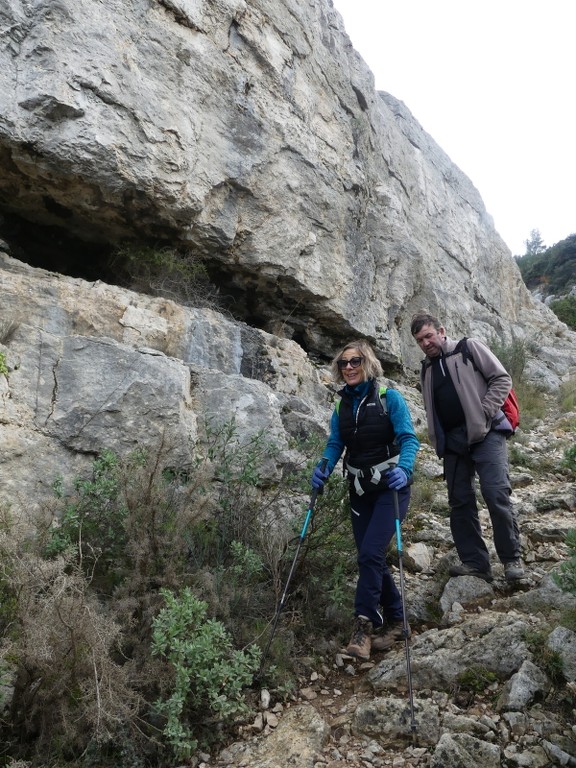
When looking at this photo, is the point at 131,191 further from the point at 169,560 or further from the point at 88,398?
the point at 169,560

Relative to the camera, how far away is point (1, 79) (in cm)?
586

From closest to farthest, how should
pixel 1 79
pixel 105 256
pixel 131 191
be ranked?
pixel 1 79 → pixel 131 191 → pixel 105 256

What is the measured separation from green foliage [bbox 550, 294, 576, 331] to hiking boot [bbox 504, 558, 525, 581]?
24.4 m

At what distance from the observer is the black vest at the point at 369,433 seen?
13.5ft

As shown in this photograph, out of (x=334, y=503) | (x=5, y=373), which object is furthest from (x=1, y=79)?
(x=334, y=503)

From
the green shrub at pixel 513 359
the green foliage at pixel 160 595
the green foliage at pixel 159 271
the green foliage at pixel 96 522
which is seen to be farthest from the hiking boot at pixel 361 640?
the green shrub at pixel 513 359

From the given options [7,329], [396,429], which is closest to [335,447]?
[396,429]

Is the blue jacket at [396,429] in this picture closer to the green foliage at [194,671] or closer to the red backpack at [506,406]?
the red backpack at [506,406]

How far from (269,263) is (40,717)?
6671 mm

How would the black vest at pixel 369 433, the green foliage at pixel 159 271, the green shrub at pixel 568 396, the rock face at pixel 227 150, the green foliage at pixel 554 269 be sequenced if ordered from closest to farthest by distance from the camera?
the black vest at pixel 369 433 < the rock face at pixel 227 150 < the green foliage at pixel 159 271 < the green shrub at pixel 568 396 < the green foliage at pixel 554 269

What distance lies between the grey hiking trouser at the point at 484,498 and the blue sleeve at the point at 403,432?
2.42ft

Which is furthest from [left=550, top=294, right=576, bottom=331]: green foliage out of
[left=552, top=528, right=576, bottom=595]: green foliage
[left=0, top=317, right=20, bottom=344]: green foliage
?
[left=0, top=317, right=20, bottom=344]: green foliage

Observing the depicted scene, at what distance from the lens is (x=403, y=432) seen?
13.2 feet

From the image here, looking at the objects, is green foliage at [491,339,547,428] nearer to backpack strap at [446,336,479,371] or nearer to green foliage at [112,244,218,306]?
backpack strap at [446,336,479,371]
